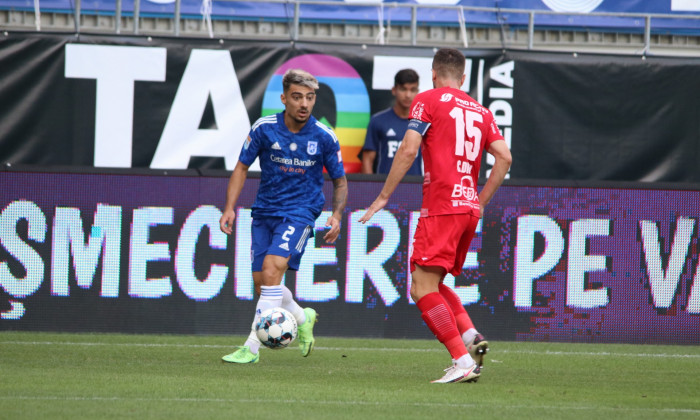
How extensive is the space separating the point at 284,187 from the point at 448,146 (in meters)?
1.53

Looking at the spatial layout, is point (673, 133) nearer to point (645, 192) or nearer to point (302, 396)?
point (645, 192)

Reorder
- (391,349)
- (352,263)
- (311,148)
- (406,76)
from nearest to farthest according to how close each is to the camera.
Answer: (311,148) < (391,349) < (352,263) < (406,76)

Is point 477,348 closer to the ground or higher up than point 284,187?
closer to the ground

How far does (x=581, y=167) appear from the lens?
11.1 meters

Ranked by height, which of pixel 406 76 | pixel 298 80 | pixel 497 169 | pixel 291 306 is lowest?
pixel 291 306

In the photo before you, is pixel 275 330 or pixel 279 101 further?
pixel 279 101

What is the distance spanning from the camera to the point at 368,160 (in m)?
10.4

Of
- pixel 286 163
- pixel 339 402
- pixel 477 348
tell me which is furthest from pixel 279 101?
pixel 339 402

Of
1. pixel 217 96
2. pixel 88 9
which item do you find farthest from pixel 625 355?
pixel 88 9

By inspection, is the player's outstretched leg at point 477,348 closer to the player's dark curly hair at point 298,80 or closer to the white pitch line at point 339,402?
the white pitch line at point 339,402

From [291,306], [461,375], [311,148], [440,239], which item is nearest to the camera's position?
[461,375]

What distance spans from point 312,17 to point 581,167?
3.47 metres

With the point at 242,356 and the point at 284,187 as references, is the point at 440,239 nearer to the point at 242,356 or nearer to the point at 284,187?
the point at 284,187

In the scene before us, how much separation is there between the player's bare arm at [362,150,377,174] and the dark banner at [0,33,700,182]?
14.0 inches
